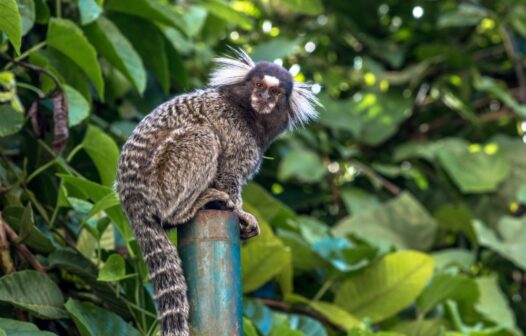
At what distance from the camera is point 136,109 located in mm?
4949

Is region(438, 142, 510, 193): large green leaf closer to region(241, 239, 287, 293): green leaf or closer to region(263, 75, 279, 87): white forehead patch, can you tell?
region(241, 239, 287, 293): green leaf

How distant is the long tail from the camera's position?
2736 mm

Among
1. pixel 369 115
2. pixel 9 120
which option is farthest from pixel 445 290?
pixel 9 120

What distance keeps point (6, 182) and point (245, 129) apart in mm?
901

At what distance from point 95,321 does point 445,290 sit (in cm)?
210

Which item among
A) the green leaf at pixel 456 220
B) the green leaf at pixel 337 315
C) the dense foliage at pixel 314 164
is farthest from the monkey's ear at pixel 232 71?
the green leaf at pixel 456 220

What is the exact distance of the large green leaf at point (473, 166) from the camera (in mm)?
6117

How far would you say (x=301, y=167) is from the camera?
226 inches

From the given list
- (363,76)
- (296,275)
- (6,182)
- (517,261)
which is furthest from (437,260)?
(6,182)

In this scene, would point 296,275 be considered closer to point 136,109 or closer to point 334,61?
point 136,109

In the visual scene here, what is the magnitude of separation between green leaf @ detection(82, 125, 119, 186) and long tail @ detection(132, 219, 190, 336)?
2.30 feet

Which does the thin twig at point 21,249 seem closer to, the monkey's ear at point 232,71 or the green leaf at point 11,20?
the green leaf at point 11,20

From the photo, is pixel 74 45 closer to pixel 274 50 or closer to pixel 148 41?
pixel 148 41

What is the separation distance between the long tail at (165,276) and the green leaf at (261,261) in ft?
4.35
